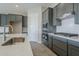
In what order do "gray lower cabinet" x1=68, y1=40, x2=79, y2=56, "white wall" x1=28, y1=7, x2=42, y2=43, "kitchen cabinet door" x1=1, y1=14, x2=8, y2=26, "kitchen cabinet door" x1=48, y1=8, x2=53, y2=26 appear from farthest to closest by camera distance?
"white wall" x1=28, y1=7, x2=42, y2=43, "kitchen cabinet door" x1=1, y1=14, x2=8, y2=26, "kitchen cabinet door" x1=48, y1=8, x2=53, y2=26, "gray lower cabinet" x1=68, y1=40, x2=79, y2=56

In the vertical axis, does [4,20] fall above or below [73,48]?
above

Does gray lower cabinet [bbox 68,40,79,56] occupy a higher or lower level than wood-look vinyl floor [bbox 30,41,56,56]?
higher

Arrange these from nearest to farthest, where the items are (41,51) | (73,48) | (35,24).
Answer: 1. (73,48)
2. (41,51)
3. (35,24)

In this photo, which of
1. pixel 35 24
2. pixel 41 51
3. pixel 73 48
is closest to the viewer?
pixel 73 48

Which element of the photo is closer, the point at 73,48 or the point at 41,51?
the point at 73,48

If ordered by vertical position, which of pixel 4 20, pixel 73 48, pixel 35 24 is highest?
pixel 4 20

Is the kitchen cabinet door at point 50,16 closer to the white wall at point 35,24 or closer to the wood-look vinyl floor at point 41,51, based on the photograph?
the white wall at point 35,24

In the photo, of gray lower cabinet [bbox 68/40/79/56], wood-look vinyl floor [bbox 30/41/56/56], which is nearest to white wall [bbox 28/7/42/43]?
wood-look vinyl floor [bbox 30/41/56/56]

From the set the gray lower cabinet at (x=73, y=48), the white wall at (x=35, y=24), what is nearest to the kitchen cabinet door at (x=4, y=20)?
the white wall at (x=35, y=24)

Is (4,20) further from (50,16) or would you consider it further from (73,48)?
(73,48)

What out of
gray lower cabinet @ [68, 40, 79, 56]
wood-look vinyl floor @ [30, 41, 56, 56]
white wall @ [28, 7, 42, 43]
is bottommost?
wood-look vinyl floor @ [30, 41, 56, 56]

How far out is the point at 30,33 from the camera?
5.96 meters

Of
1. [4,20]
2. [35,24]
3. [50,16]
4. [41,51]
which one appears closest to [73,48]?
[41,51]

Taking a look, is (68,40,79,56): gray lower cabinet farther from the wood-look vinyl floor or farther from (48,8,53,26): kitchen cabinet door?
(48,8,53,26): kitchen cabinet door
